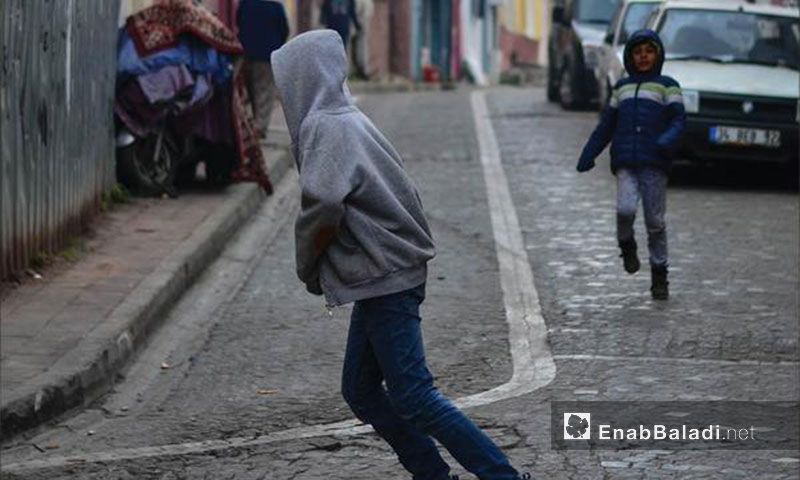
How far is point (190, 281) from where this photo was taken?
11.5 metres

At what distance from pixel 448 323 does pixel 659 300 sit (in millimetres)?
1367

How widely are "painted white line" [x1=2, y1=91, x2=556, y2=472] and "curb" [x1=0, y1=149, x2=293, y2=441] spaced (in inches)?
19.8

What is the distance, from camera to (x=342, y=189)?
5926 mm

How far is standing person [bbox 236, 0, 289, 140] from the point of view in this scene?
18.4 meters

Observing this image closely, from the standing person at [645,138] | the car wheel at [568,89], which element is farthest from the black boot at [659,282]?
the car wheel at [568,89]

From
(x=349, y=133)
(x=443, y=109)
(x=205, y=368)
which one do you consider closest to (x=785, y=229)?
(x=205, y=368)

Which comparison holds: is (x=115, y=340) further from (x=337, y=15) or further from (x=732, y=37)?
(x=337, y=15)

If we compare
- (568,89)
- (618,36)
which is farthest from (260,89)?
(568,89)

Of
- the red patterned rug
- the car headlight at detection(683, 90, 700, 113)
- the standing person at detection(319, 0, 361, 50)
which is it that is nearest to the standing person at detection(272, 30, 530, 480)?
the red patterned rug

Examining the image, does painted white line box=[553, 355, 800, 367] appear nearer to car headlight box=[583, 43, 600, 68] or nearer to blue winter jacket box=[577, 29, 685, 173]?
blue winter jacket box=[577, 29, 685, 173]

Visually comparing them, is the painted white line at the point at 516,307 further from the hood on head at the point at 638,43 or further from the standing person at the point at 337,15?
the standing person at the point at 337,15

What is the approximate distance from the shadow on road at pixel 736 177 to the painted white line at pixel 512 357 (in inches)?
83.7

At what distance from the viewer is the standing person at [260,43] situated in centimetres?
1838

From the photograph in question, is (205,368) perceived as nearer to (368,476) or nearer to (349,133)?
(368,476)
